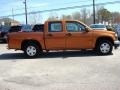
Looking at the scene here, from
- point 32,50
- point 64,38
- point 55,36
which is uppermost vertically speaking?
point 55,36

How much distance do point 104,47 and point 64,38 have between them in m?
2.04

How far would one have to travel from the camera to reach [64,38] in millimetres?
16531

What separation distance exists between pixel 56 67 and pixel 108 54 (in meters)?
4.44

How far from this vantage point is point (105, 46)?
1673cm

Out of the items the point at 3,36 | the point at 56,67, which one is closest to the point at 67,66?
the point at 56,67

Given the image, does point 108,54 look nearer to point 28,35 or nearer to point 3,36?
point 28,35

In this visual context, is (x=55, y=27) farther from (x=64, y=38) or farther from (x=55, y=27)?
(x=64, y=38)

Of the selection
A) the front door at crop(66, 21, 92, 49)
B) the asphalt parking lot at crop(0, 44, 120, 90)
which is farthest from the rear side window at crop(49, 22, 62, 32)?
the asphalt parking lot at crop(0, 44, 120, 90)

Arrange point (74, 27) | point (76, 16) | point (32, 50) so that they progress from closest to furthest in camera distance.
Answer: point (74, 27) → point (32, 50) → point (76, 16)

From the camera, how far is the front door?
16500mm

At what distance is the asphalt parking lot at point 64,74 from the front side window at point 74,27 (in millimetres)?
1637

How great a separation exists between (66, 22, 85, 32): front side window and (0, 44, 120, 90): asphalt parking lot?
5.37 ft

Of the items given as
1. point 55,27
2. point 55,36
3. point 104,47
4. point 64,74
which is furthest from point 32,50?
point 64,74

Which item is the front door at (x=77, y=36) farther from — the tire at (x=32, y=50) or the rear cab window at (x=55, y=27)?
the tire at (x=32, y=50)
